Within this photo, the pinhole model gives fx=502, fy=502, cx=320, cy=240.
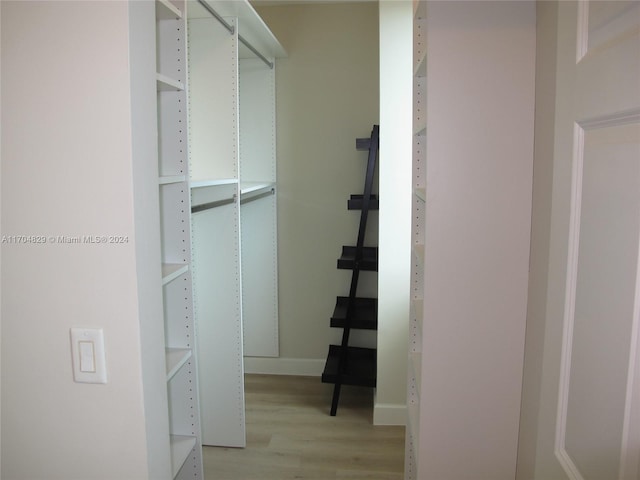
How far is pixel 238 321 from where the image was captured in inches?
99.6

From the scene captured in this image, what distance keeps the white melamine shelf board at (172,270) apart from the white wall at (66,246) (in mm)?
361

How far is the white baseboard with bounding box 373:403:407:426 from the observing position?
288cm

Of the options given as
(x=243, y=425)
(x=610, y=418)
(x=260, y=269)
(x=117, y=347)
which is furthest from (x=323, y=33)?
(x=610, y=418)

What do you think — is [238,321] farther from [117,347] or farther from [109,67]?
[109,67]

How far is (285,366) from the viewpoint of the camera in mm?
3602

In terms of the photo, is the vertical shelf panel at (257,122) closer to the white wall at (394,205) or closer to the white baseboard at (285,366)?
the white wall at (394,205)

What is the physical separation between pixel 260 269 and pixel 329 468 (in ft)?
4.82

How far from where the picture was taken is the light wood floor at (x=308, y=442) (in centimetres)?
244

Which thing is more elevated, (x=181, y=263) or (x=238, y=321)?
(x=181, y=263)

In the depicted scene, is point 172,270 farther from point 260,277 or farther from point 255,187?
point 260,277

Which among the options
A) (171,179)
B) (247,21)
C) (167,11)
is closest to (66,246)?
(171,179)

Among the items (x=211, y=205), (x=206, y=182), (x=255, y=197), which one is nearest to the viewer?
(x=206, y=182)

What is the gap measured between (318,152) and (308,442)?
1837 millimetres

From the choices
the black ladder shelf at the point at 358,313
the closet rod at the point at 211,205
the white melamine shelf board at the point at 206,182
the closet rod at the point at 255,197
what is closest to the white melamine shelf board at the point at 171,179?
the white melamine shelf board at the point at 206,182
